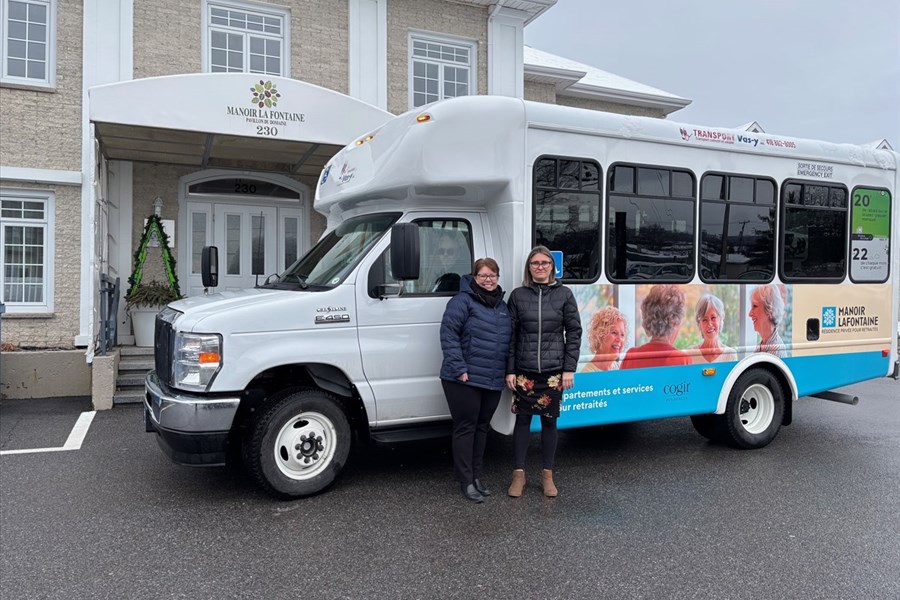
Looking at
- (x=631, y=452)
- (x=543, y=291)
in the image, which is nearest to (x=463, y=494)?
(x=543, y=291)

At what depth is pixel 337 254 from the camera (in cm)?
549

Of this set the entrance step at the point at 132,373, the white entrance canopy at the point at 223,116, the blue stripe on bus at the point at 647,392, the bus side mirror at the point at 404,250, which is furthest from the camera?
the entrance step at the point at 132,373

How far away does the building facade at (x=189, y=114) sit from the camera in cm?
902

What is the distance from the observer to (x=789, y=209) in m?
6.61

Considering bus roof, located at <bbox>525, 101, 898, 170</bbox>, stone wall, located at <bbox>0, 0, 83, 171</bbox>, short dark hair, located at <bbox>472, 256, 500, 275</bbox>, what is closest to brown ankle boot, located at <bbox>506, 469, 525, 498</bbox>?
short dark hair, located at <bbox>472, 256, 500, 275</bbox>

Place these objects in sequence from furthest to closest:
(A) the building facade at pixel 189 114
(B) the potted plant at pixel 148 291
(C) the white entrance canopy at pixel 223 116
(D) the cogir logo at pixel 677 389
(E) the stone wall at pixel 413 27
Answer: (E) the stone wall at pixel 413 27 → (B) the potted plant at pixel 148 291 → (A) the building facade at pixel 189 114 → (C) the white entrance canopy at pixel 223 116 → (D) the cogir logo at pixel 677 389

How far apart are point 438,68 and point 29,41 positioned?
21.8 feet

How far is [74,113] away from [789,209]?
386 inches

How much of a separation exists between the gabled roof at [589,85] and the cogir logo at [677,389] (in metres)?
10.9

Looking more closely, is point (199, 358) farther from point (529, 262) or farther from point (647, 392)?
point (647, 392)

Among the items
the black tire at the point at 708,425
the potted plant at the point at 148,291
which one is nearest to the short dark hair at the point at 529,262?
the black tire at the point at 708,425

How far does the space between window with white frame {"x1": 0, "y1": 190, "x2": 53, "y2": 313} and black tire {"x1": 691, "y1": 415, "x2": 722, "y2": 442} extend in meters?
9.08

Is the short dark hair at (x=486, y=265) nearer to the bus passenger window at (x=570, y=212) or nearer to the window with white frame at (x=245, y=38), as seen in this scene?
the bus passenger window at (x=570, y=212)

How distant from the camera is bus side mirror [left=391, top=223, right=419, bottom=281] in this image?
481cm
